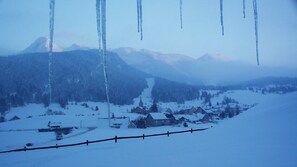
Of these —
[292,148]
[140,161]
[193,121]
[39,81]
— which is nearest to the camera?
[292,148]

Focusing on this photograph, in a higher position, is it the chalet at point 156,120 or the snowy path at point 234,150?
the snowy path at point 234,150

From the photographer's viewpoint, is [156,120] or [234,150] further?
[156,120]

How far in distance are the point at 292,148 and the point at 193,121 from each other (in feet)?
221

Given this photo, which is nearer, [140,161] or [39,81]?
[140,161]

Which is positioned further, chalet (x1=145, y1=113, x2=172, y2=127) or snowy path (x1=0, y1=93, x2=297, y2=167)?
chalet (x1=145, y1=113, x2=172, y2=127)

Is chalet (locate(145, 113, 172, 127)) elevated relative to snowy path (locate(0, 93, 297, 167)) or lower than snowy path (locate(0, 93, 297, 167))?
lower

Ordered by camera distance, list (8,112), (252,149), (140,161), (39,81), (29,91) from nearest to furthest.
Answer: (252,149), (140,161), (8,112), (29,91), (39,81)

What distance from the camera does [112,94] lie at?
630 feet

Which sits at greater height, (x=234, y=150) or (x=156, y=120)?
(x=234, y=150)

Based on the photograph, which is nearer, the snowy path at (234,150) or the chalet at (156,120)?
the snowy path at (234,150)

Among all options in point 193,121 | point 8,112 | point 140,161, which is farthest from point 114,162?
point 8,112

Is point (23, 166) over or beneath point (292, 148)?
beneath

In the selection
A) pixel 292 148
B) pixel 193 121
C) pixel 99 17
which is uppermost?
pixel 99 17

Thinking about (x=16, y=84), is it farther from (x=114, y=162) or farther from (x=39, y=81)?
(x=114, y=162)
